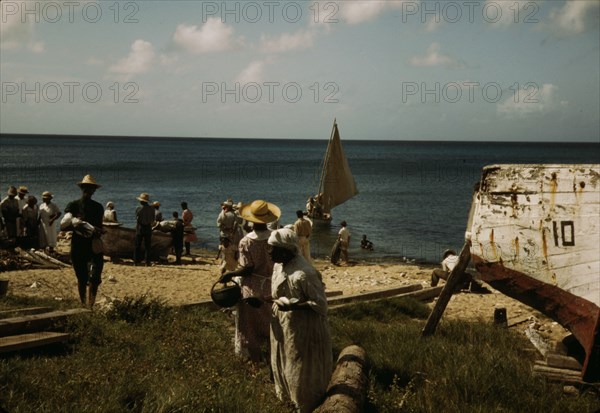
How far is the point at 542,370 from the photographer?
6289mm

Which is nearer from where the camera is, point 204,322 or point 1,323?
point 1,323

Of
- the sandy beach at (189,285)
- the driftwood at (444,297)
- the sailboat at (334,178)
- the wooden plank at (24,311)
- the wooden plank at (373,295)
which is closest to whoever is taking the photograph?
the wooden plank at (24,311)

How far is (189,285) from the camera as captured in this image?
42.8 ft

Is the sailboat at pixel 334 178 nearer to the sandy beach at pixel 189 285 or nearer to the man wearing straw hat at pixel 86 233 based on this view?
the sandy beach at pixel 189 285

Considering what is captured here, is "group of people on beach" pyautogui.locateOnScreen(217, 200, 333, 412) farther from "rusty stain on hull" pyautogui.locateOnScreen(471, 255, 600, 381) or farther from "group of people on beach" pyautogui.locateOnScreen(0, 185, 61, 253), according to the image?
"group of people on beach" pyautogui.locateOnScreen(0, 185, 61, 253)

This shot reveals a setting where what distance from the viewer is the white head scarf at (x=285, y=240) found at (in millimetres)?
5250

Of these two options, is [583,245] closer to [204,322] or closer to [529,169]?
[529,169]

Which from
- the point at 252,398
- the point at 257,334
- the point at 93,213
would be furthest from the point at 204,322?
the point at 252,398

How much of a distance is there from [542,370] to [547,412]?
1.02m

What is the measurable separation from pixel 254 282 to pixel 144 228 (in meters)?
9.52

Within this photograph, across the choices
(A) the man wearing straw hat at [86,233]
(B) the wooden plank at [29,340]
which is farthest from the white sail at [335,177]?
(B) the wooden plank at [29,340]

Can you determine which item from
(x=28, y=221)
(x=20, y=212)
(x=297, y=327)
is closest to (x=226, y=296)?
(x=297, y=327)

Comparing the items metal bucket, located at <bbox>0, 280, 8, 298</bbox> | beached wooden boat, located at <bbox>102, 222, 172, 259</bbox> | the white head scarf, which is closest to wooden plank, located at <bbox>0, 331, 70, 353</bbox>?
the white head scarf

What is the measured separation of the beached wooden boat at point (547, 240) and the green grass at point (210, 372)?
823 millimetres
